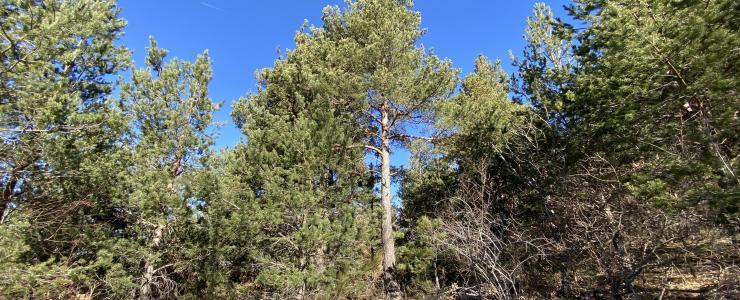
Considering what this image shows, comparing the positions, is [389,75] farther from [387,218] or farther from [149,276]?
[149,276]

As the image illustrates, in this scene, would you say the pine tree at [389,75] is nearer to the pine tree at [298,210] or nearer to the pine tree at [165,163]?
the pine tree at [298,210]

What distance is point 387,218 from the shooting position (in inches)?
464

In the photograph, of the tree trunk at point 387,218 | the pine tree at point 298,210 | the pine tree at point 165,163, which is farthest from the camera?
the tree trunk at point 387,218

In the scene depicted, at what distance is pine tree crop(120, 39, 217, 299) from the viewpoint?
31.6 feet

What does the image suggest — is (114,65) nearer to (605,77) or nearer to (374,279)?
(374,279)

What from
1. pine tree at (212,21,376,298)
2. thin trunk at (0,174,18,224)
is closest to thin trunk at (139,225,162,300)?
pine tree at (212,21,376,298)

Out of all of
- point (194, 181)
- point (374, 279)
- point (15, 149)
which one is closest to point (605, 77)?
point (374, 279)

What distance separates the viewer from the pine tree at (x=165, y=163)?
9.63 m

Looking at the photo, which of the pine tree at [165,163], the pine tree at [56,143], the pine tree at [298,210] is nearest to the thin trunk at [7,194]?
the pine tree at [56,143]

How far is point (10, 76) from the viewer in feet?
21.5

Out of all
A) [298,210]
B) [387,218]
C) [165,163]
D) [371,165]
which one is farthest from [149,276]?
[371,165]

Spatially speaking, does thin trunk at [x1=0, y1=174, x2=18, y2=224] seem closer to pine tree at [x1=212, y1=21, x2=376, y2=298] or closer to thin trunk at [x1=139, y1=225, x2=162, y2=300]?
thin trunk at [x1=139, y1=225, x2=162, y2=300]

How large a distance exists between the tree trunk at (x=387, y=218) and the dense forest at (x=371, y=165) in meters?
0.06

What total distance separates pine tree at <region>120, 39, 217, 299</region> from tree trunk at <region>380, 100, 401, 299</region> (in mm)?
4986
